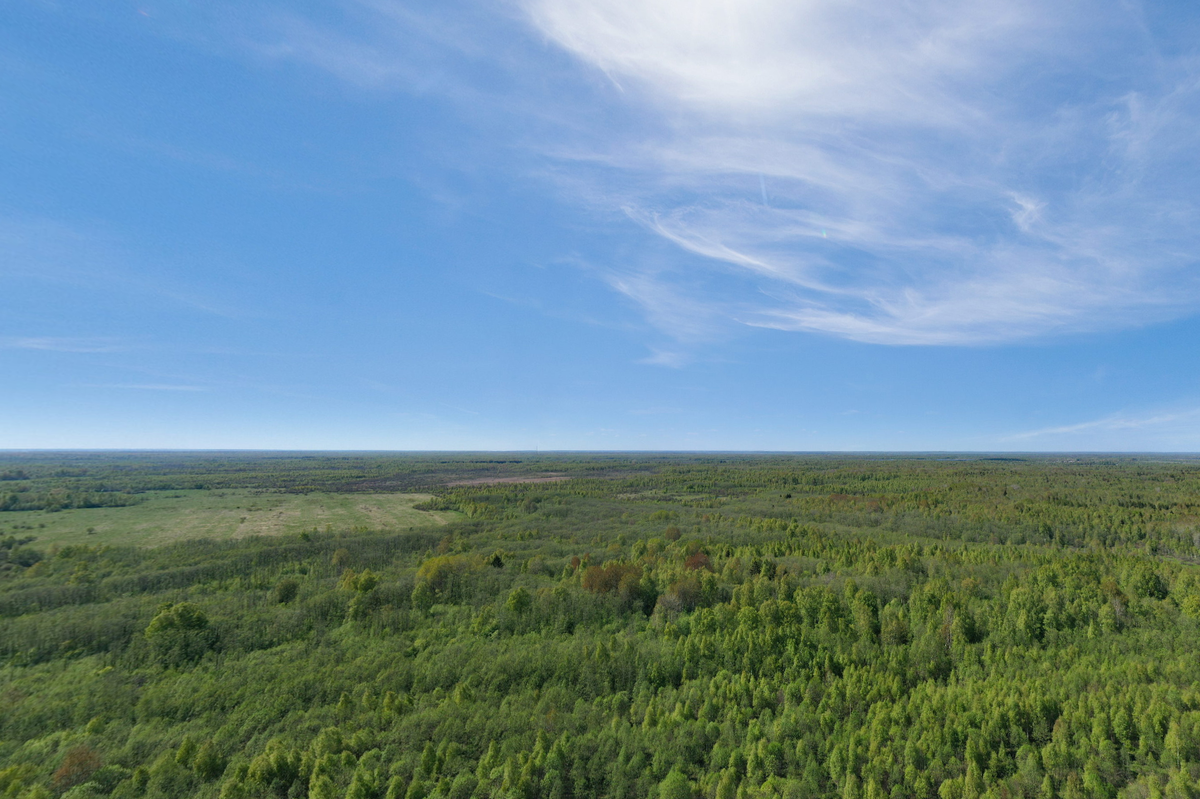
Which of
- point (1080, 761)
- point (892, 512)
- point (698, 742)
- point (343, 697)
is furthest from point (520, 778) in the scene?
point (892, 512)

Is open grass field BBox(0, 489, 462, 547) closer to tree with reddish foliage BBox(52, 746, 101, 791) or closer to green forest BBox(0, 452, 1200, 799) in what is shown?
green forest BBox(0, 452, 1200, 799)

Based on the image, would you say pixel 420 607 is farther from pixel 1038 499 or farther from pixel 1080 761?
pixel 1038 499

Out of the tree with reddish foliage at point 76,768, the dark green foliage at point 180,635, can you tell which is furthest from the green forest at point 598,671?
the dark green foliage at point 180,635

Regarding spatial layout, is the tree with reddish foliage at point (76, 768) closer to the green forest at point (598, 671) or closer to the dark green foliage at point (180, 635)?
the green forest at point (598, 671)

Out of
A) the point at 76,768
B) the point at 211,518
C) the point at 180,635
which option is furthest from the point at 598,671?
the point at 211,518

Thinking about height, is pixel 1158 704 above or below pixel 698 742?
above

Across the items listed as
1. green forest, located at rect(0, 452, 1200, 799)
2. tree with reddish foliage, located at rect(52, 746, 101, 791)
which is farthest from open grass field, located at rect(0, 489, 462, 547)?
tree with reddish foliage, located at rect(52, 746, 101, 791)

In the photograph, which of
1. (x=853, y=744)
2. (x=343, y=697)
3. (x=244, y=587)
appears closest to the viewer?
(x=853, y=744)

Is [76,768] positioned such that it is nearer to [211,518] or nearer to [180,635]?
[180,635]
